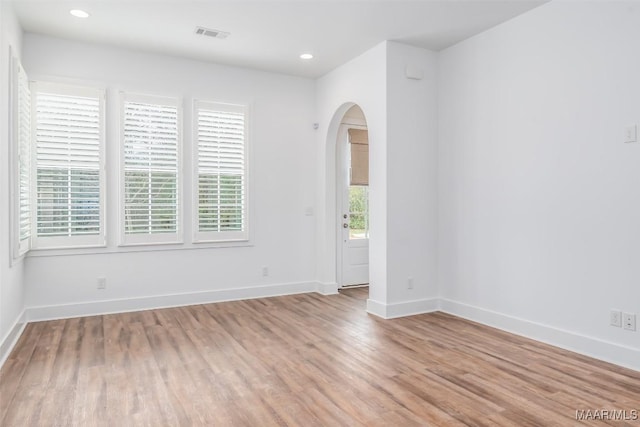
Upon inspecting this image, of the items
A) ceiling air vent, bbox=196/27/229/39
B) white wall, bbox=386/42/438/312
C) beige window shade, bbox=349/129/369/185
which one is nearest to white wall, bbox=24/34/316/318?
beige window shade, bbox=349/129/369/185

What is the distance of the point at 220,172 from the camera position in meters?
5.24

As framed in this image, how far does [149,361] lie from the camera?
3.25 m

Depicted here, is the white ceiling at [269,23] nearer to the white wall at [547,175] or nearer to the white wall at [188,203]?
the white wall at [188,203]

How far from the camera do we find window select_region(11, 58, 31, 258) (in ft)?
11.8

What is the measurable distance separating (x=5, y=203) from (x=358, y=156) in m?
4.23

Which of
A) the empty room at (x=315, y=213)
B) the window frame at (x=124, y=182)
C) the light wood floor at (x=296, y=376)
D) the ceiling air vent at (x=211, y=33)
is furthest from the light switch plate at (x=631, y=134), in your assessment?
the window frame at (x=124, y=182)

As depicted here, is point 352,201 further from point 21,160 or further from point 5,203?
point 5,203

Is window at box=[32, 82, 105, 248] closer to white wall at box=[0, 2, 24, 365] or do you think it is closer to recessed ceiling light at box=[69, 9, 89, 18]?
white wall at box=[0, 2, 24, 365]

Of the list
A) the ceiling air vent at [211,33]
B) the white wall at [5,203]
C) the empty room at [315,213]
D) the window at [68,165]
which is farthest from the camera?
the window at [68,165]

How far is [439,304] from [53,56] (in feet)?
16.1

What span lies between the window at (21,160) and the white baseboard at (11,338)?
63 centimetres

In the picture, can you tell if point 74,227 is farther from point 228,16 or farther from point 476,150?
point 476,150

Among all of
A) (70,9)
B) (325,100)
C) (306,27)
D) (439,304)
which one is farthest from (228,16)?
(439,304)

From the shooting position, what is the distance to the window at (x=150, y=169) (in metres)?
4.72
